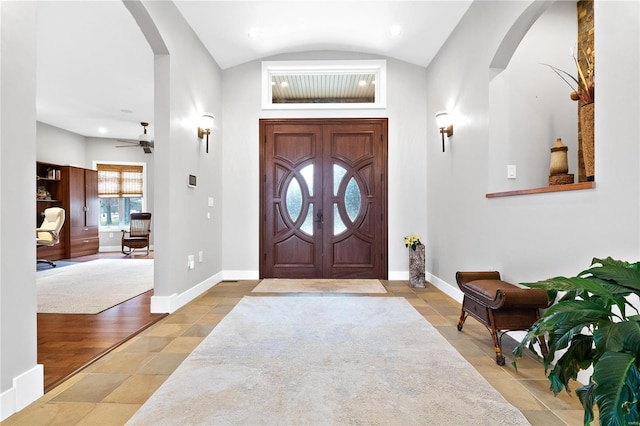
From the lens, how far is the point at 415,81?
16.9 feet

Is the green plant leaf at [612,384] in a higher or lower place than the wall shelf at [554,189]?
lower

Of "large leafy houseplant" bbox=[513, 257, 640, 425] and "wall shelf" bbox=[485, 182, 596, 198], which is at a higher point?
"wall shelf" bbox=[485, 182, 596, 198]

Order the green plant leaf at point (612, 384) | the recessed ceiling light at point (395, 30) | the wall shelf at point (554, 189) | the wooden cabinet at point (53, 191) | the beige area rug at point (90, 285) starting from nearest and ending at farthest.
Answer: the green plant leaf at point (612, 384) → the wall shelf at point (554, 189) → the beige area rug at point (90, 285) → the recessed ceiling light at point (395, 30) → the wooden cabinet at point (53, 191)

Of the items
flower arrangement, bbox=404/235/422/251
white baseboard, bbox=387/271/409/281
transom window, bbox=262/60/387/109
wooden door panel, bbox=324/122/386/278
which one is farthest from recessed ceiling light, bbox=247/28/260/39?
white baseboard, bbox=387/271/409/281

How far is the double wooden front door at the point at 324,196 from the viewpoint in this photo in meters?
5.19

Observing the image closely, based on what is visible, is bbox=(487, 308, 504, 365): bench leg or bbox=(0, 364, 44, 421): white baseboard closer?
bbox=(0, 364, 44, 421): white baseboard

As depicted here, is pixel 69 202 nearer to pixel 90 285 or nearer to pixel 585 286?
pixel 90 285

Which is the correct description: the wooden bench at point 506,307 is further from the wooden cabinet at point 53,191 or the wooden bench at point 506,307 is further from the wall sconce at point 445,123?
the wooden cabinet at point 53,191

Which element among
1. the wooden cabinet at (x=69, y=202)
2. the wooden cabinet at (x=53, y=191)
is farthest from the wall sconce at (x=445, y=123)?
the wooden cabinet at (x=53, y=191)

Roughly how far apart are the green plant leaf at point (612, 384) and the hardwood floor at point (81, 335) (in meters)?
2.45

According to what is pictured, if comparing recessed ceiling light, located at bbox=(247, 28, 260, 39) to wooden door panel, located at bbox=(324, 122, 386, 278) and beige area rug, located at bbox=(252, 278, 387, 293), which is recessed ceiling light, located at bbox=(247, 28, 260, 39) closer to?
wooden door panel, located at bbox=(324, 122, 386, 278)

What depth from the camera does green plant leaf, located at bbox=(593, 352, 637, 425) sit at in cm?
85

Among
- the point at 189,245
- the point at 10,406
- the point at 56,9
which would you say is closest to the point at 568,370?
the point at 10,406

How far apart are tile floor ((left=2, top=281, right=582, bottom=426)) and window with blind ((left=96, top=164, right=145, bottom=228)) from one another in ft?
24.3
